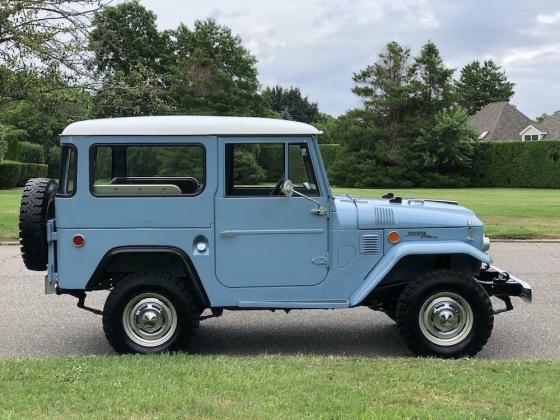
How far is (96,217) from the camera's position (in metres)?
5.06

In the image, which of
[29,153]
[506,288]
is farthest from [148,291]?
[29,153]

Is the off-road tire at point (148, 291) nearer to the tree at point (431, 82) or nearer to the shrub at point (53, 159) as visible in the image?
the tree at point (431, 82)

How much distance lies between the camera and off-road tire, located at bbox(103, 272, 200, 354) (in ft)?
16.6

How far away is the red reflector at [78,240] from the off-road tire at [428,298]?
2.73 meters

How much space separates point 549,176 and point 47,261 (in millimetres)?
38088

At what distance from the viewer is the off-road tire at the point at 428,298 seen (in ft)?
16.8

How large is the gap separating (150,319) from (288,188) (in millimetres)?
1625

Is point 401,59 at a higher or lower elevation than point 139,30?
lower

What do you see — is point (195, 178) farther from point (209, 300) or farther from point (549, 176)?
point (549, 176)

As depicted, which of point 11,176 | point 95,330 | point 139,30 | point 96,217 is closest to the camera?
point 96,217

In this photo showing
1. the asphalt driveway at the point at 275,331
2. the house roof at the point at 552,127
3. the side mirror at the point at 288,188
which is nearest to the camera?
the side mirror at the point at 288,188

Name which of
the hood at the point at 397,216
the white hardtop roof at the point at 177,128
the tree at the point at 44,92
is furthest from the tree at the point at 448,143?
the white hardtop roof at the point at 177,128

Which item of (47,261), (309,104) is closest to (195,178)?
(47,261)

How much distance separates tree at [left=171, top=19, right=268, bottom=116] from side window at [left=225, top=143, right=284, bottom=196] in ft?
106
